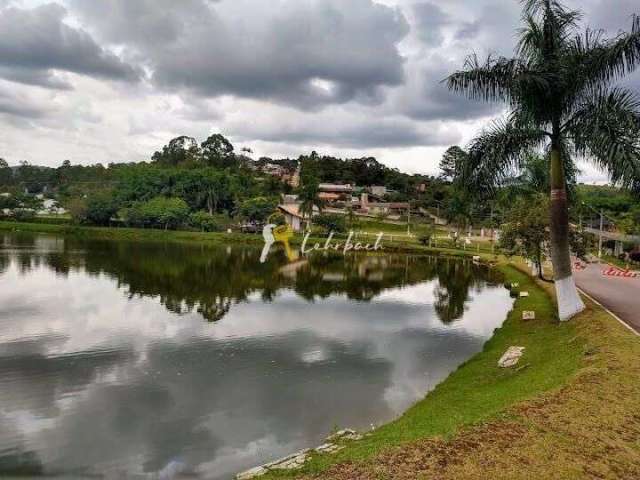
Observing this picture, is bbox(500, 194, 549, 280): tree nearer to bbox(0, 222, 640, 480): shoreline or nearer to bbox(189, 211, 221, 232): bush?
bbox(0, 222, 640, 480): shoreline

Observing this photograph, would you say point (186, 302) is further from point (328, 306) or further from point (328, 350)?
point (328, 350)

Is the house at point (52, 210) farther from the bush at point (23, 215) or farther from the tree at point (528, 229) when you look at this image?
the tree at point (528, 229)

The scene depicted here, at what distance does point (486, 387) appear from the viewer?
1499cm

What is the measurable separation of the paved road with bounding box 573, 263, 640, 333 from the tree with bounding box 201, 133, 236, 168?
122 m

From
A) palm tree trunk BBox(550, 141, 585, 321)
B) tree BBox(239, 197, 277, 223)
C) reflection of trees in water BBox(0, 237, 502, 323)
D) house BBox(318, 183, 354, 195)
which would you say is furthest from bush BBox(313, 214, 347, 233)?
palm tree trunk BBox(550, 141, 585, 321)

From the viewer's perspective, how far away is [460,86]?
1980 cm

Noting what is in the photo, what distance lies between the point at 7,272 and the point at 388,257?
44.1 meters

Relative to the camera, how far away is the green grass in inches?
404

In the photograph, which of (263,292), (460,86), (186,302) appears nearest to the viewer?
(460,86)

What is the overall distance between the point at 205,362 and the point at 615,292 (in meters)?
21.1

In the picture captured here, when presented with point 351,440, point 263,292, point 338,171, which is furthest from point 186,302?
point 338,171

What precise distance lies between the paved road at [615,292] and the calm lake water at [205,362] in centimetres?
490

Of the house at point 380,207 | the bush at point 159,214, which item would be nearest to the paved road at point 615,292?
the bush at point 159,214

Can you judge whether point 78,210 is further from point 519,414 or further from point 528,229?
point 519,414
